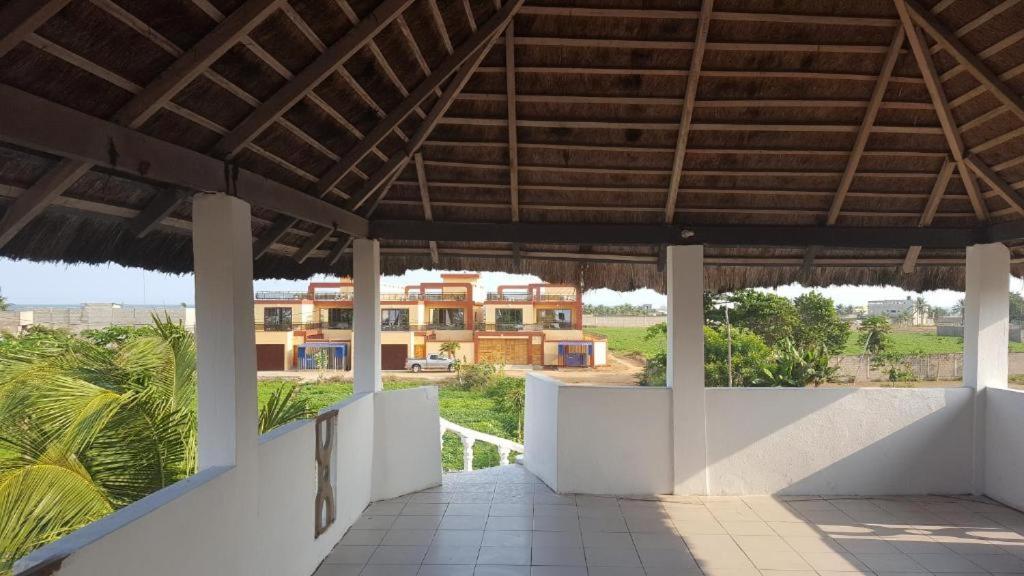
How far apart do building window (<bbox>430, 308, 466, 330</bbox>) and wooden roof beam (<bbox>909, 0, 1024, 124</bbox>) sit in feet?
71.9

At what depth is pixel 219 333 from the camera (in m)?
3.70

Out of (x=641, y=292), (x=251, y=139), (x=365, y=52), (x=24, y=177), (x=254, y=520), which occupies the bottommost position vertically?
(x=254, y=520)

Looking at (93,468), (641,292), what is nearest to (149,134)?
(93,468)

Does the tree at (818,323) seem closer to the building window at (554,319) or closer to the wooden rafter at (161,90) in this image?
the building window at (554,319)

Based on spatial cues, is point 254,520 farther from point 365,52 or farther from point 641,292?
point 641,292

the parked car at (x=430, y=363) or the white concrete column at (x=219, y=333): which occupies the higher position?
the white concrete column at (x=219, y=333)

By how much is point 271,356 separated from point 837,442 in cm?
2006

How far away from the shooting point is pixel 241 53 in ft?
10.8

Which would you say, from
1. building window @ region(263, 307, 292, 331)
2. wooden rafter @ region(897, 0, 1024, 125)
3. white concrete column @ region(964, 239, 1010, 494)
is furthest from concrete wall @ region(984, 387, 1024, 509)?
building window @ region(263, 307, 292, 331)

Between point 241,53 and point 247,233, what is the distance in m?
1.05

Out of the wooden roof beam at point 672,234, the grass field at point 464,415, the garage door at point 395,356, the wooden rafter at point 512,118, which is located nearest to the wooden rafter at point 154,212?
the wooden rafter at point 512,118

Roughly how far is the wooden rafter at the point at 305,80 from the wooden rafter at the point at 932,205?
16.3ft

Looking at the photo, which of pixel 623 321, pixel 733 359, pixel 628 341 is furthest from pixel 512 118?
pixel 623 321

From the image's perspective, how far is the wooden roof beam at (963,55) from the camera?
4859 mm
